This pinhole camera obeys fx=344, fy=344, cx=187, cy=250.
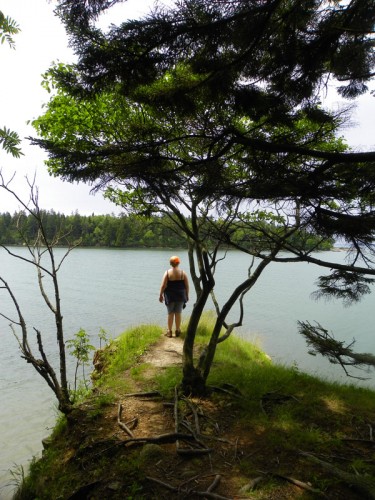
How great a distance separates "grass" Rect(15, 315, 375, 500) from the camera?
3207 mm

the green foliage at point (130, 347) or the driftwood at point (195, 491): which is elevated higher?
the driftwood at point (195, 491)

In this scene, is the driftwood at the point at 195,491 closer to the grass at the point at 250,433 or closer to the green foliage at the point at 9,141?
the grass at the point at 250,433

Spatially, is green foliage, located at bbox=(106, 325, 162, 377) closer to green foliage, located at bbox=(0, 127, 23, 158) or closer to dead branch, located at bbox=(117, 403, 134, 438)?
dead branch, located at bbox=(117, 403, 134, 438)

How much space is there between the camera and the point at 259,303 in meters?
21.7

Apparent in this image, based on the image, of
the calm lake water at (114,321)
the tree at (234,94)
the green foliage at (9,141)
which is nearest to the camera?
A: the green foliage at (9,141)

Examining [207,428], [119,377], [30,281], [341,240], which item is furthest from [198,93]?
[30,281]

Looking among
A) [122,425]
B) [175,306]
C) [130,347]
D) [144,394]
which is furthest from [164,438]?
[175,306]

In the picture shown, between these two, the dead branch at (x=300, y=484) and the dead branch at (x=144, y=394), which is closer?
the dead branch at (x=300, y=484)

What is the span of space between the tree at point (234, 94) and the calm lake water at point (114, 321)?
5090 millimetres

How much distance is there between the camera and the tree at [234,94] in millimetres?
2528

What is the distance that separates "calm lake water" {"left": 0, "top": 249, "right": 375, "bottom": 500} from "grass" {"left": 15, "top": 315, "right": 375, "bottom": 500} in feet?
5.96

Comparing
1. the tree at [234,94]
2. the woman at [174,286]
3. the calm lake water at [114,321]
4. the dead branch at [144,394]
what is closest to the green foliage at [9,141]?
the tree at [234,94]

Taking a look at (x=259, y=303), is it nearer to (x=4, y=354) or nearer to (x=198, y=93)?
(x=4, y=354)

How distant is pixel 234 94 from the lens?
9.76ft
